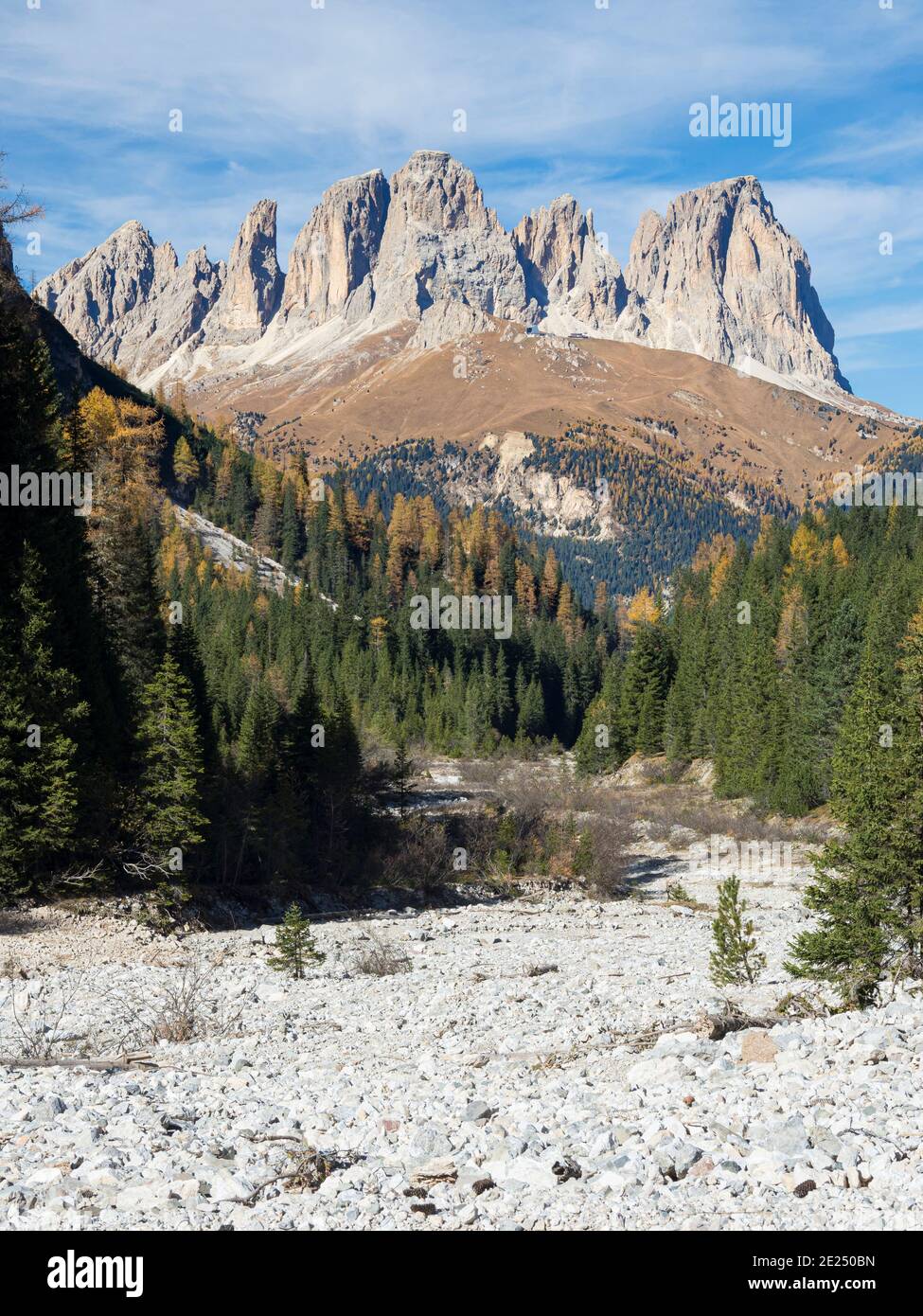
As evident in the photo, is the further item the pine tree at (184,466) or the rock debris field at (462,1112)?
the pine tree at (184,466)

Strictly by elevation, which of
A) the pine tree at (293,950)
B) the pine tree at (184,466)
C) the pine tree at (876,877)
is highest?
the pine tree at (184,466)

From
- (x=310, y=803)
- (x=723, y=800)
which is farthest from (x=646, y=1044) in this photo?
(x=723, y=800)

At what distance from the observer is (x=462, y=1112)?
10297mm

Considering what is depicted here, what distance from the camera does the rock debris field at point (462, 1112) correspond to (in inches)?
303

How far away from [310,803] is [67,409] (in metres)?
68.0

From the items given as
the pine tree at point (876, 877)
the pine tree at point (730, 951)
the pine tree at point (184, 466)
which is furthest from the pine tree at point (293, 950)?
the pine tree at point (184, 466)

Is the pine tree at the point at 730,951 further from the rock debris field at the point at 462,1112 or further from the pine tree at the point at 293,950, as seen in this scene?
the pine tree at the point at 293,950

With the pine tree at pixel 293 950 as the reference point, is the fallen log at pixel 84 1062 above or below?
above

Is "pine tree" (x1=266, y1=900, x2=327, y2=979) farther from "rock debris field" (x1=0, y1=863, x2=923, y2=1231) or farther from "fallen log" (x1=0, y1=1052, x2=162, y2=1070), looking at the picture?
"fallen log" (x1=0, y1=1052, x2=162, y2=1070)

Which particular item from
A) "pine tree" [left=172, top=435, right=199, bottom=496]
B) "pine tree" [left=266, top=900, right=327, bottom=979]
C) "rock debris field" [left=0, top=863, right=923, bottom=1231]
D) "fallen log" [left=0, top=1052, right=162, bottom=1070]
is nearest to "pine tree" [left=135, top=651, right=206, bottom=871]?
"pine tree" [left=266, top=900, right=327, bottom=979]

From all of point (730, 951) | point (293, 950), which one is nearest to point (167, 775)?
point (293, 950)

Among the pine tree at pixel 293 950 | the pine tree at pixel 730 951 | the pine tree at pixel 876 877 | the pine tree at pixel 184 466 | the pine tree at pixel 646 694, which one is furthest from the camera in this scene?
the pine tree at pixel 184 466

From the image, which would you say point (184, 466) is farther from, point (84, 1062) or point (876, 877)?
point (876, 877)

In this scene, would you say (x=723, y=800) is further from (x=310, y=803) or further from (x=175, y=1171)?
(x=175, y=1171)
